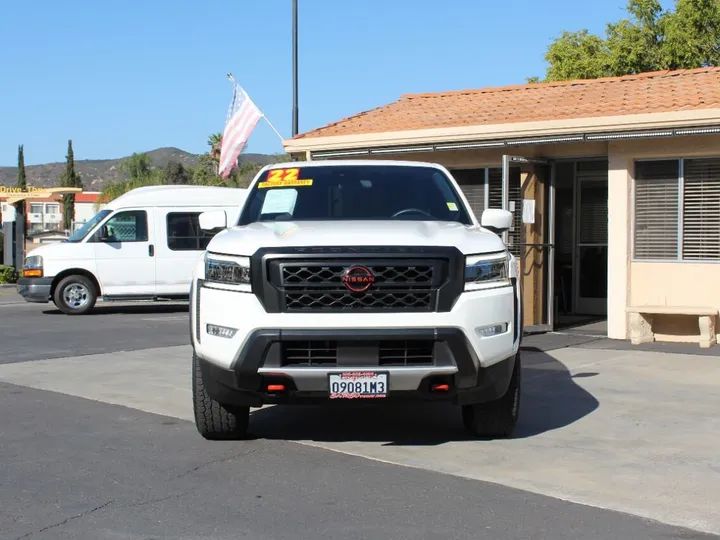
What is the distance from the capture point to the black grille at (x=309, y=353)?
6141 mm

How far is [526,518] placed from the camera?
5.17m

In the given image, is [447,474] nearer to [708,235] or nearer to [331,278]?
[331,278]

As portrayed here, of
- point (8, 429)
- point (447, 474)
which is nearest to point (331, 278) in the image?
point (447, 474)

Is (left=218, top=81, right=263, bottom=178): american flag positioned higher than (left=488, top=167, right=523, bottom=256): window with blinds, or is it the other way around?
(left=218, top=81, right=263, bottom=178): american flag

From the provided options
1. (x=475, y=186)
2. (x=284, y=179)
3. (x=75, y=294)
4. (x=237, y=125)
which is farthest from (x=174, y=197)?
(x=284, y=179)

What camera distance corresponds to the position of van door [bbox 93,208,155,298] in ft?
60.2

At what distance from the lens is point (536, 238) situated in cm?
1465

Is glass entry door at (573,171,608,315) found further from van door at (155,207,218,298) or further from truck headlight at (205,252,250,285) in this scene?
truck headlight at (205,252,250,285)

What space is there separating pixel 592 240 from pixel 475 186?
237 centimetres

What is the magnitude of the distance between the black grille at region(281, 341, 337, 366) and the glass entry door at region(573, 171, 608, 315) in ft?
35.1

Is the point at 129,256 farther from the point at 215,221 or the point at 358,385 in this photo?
the point at 358,385

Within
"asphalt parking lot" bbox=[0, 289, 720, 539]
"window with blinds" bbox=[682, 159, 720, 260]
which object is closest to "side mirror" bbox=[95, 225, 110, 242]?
"asphalt parking lot" bbox=[0, 289, 720, 539]

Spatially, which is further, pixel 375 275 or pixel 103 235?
pixel 103 235

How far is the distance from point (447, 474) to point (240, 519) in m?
1.46
